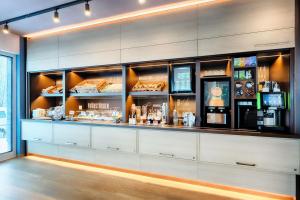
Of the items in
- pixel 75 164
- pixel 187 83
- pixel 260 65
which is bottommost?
pixel 75 164

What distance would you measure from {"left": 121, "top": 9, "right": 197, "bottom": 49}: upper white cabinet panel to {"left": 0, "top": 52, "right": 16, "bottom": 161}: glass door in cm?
292

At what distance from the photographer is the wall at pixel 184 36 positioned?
2.56 m

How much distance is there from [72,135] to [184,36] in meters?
2.85

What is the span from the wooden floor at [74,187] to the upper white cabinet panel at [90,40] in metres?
2.34

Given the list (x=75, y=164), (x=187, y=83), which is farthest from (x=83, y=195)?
(x=187, y=83)

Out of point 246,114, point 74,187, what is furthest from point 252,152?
point 74,187

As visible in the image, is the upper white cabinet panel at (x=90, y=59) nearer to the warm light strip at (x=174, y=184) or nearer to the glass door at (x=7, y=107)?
the glass door at (x=7, y=107)

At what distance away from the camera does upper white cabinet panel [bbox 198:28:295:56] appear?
2488 millimetres

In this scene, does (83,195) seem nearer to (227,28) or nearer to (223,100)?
(223,100)

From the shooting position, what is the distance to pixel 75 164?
398 centimetres

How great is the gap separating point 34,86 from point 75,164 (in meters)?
2.21

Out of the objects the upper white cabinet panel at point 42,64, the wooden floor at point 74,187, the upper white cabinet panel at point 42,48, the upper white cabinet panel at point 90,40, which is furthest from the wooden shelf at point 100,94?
the wooden floor at point 74,187

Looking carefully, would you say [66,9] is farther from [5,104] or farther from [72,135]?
[5,104]

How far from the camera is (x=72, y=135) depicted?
12.7ft
